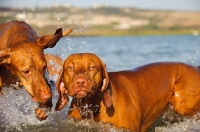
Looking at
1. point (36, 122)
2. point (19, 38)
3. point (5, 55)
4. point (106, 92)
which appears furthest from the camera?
point (36, 122)

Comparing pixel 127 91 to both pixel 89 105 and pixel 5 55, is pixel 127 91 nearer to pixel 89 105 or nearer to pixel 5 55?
pixel 89 105

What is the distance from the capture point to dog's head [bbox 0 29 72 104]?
20.6ft

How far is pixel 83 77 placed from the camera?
6055mm

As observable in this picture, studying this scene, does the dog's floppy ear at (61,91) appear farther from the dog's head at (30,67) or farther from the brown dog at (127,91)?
the dog's head at (30,67)

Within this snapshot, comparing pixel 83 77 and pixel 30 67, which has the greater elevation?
pixel 30 67

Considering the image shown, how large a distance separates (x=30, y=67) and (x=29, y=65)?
1.1 inches

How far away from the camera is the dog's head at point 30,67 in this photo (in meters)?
6.28

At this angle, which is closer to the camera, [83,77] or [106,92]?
[83,77]

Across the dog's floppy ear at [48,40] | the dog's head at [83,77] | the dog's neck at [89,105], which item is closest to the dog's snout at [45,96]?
the dog's head at [83,77]

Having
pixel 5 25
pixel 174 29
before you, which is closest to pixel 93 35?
pixel 174 29

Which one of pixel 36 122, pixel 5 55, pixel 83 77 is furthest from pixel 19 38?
pixel 83 77

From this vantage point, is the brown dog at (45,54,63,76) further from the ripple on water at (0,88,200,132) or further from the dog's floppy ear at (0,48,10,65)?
the dog's floppy ear at (0,48,10,65)

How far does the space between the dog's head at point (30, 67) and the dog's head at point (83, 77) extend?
0.85 feet

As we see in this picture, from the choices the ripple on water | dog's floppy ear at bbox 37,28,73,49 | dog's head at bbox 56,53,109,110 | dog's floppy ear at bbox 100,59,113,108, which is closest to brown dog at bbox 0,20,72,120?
dog's floppy ear at bbox 37,28,73,49
